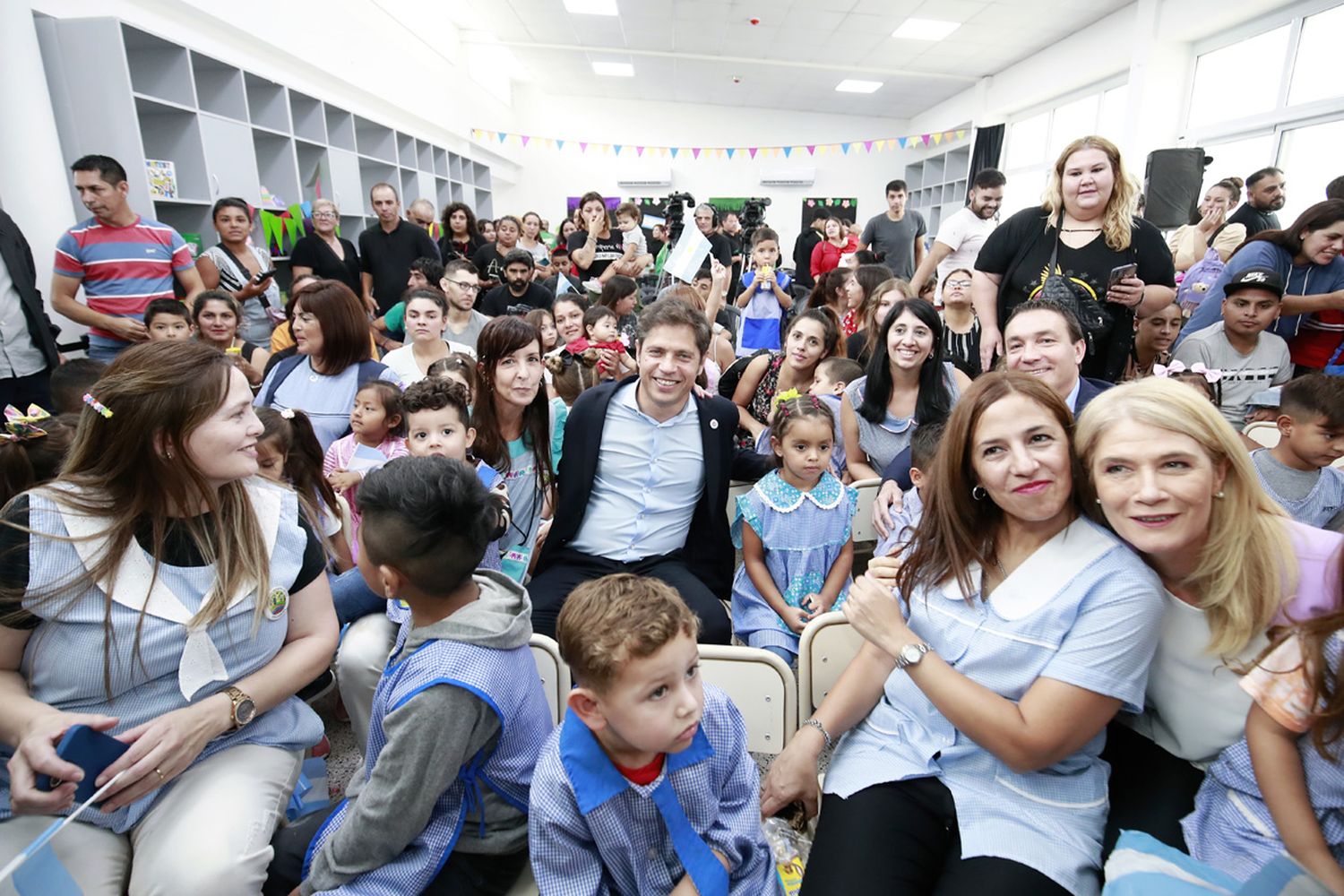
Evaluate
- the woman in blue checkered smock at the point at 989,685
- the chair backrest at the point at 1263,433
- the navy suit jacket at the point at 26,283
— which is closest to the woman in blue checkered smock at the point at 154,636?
the woman in blue checkered smock at the point at 989,685

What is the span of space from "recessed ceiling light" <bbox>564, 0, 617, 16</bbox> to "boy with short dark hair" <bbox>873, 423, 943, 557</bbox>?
712cm

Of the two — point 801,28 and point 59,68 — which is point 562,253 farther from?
point 801,28

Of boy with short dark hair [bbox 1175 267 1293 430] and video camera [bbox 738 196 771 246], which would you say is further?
video camera [bbox 738 196 771 246]

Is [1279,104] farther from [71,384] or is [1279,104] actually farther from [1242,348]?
[71,384]

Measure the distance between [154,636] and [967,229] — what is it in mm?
4282

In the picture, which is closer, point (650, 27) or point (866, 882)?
point (866, 882)

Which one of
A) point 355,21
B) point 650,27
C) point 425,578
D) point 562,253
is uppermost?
point 650,27

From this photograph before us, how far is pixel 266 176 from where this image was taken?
522 cm

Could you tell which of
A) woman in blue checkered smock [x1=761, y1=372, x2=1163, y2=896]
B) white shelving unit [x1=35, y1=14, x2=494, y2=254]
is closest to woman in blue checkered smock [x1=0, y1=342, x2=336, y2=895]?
woman in blue checkered smock [x1=761, y1=372, x2=1163, y2=896]

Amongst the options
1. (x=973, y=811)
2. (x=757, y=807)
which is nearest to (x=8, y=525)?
(x=757, y=807)

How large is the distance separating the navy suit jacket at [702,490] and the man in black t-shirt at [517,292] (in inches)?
79.8

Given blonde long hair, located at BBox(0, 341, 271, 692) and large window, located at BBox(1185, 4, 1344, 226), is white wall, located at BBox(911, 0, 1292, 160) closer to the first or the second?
large window, located at BBox(1185, 4, 1344, 226)

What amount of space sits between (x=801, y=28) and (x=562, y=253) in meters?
4.32

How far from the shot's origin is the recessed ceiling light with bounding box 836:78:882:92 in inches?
397
